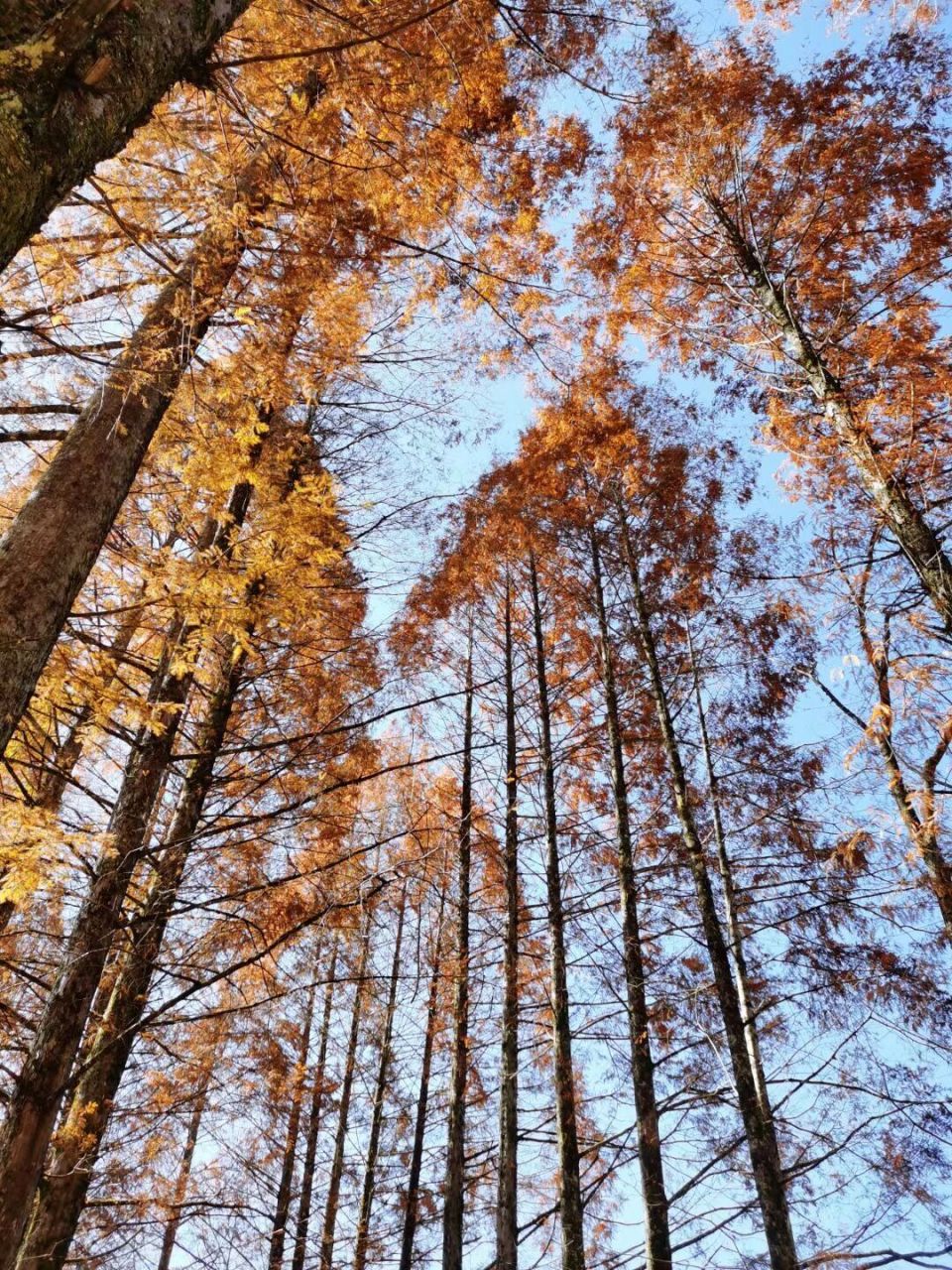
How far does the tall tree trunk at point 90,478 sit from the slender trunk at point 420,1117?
24.8 ft

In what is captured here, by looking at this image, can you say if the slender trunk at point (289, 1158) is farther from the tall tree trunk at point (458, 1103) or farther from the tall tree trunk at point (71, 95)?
the tall tree trunk at point (71, 95)

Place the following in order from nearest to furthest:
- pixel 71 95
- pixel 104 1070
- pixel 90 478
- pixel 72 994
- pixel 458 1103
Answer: pixel 71 95, pixel 90 478, pixel 72 994, pixel 104 1070, pixel 458 1103

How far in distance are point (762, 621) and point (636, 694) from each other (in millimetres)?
1981

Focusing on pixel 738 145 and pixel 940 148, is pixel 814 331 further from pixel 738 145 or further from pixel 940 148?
pixel 940 148

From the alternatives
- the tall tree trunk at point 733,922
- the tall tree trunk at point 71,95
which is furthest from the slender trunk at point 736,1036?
the tall tree trunk at point 71,95

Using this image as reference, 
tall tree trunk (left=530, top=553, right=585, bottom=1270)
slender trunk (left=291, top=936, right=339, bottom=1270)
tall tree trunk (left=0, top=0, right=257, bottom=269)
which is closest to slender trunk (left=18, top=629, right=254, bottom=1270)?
tall tree trunk (left=0, top=0, right=257, bottom=269)

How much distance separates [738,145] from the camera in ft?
24.6

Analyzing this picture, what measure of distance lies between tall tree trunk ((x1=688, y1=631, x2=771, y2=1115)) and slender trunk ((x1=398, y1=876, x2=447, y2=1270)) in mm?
3585

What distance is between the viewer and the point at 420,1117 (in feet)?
35.9

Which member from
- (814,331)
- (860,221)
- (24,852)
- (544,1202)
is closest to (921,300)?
(814,331)

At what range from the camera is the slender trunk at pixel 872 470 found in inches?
178

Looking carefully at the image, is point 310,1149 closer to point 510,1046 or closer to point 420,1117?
point 420,1117

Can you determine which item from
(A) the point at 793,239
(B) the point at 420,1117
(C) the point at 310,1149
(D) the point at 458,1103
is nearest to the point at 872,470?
(A) the point at 793,239

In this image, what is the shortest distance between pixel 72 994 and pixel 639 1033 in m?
5.47
